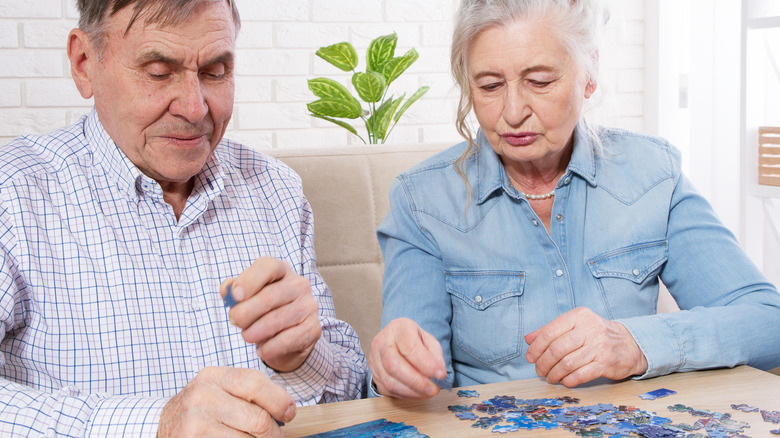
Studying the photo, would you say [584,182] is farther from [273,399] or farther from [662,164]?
[273,399]

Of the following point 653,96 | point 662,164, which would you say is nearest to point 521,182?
point 662,164

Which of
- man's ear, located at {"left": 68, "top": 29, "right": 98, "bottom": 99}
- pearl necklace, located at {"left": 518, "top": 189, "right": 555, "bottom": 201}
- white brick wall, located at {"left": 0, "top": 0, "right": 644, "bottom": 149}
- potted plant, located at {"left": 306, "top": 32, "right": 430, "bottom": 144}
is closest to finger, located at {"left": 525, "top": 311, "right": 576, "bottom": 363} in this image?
pearl necklace, located at {"left": 518, "top": 189, "right": 555, "bottom": 201}

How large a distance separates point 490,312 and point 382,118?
1.27 m

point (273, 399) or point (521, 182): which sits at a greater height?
point (521, 182)

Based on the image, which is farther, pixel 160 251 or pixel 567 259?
pixel 567 259

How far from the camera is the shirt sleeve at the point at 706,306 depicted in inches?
55.2

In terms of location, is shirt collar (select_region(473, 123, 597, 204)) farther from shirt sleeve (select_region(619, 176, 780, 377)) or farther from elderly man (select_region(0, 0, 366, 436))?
elderly man (select_region(0, 0, 366, 436))

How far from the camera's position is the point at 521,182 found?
1.77m

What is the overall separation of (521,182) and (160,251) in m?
0.80

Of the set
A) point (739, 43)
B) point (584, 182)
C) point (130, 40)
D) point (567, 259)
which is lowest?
point (567, 259)

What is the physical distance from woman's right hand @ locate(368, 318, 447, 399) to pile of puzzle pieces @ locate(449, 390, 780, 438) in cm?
6

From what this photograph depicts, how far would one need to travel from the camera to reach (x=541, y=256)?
1.67 metres

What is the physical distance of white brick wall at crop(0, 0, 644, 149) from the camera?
3098 millimetres

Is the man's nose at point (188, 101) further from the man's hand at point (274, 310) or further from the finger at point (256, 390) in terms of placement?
the finger at point (256, 390)
